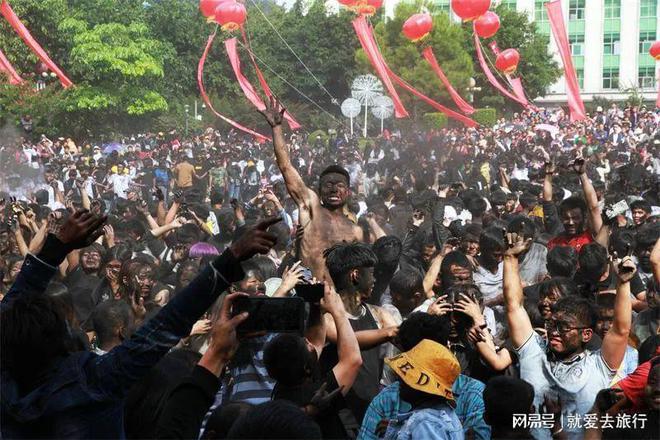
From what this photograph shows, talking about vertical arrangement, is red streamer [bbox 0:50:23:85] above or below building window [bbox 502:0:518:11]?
below

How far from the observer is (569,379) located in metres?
4.53

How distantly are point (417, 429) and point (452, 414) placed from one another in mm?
164

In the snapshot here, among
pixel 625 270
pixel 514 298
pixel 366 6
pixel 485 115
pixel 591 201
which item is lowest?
pixel 514 298

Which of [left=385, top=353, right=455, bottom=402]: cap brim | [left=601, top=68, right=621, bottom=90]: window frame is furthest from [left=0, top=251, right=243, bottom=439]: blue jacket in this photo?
[left=601, top=68, right=621, bottom=90]: window frame

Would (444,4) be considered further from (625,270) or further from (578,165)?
(625,270)

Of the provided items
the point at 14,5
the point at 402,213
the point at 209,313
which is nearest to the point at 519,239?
the point at 209,313

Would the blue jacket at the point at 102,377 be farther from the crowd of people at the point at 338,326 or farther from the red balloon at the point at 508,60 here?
the red balloon at the point at 508,60

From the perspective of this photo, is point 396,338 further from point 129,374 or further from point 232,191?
point 232,191

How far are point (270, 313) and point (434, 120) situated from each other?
103 ft

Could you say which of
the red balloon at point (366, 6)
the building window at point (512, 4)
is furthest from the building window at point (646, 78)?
the red balloon at point (366, 6)

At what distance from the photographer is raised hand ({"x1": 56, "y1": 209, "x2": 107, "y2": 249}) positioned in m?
3.16

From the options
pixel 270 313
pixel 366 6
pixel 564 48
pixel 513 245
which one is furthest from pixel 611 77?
pixel 270 313

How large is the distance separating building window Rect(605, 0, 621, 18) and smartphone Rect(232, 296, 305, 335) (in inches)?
2104

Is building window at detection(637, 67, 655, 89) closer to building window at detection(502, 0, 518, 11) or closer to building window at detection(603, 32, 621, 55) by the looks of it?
building window at detection(603, 32, 621, 55)
